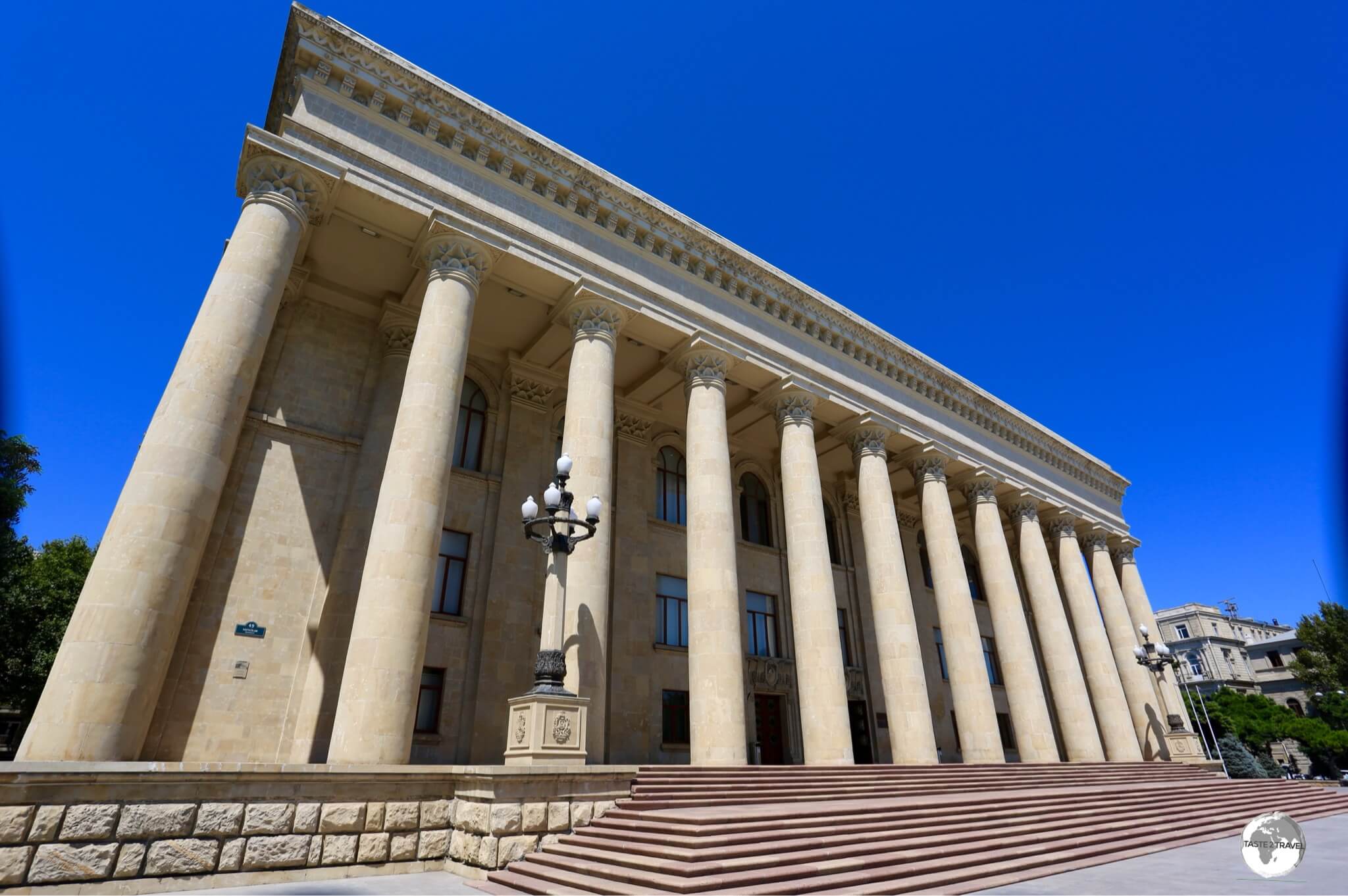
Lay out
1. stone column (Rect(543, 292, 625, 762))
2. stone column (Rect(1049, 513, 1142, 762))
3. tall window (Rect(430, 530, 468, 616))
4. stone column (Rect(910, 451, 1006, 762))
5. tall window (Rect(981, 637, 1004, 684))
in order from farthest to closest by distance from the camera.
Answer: tall window (Rect(981, 637, 1004, 684)) < stone column (Rect(1049, 513, 1142, 762)) < stone column (Rect(910, 451, 1006, 762)) < tall window (Rect(430, 530, 468, 616)) < stone column (Rect(543, 292, 625, 762))

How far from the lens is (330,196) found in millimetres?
14250

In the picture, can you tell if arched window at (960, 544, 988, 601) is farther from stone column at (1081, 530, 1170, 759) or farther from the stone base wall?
the stone base wall

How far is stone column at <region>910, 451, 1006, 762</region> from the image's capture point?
1989 centimetres

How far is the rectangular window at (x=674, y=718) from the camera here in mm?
19312

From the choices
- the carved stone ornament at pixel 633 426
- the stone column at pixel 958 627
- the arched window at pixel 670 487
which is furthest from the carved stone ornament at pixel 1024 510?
the carved stone ornament at pixel 633 426

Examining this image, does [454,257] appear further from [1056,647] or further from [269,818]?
[1056,647]

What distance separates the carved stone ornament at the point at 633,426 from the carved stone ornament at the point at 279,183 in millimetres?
11056

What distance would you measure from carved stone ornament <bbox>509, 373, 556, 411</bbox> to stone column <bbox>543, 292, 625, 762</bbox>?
370 cm

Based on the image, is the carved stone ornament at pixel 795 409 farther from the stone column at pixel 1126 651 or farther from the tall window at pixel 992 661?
the stone column at pixel 1126 651

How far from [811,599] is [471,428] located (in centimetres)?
1071

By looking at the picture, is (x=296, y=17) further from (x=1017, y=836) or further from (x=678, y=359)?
(x=1017, y=836)

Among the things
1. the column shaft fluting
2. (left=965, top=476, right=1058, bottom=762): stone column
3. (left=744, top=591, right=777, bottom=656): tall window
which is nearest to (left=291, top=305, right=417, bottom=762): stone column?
the column shaft fluting

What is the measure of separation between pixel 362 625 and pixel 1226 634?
95.9m

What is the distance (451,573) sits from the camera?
687 inches
